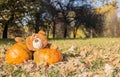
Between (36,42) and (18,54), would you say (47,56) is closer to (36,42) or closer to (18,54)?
(36,42)

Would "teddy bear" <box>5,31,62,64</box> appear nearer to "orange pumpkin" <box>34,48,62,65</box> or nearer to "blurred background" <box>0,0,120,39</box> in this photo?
"orange pumpkin" <box>34,48,62,65</box>

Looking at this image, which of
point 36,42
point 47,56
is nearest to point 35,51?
point 36,42

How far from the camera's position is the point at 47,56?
7.38 m

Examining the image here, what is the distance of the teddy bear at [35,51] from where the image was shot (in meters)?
7.41

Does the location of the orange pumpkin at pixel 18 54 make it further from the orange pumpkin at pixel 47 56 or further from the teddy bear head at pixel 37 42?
the orange pumpkin at pixel 47 56

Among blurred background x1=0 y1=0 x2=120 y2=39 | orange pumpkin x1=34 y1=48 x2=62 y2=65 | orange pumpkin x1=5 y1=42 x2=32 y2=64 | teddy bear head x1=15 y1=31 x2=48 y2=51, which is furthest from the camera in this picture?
blurred background x1=0 y1=0 x2=120 y2=39

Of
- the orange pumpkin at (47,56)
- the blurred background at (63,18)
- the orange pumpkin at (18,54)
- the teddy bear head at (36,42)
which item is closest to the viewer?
the orange pumpkin at (47,56)

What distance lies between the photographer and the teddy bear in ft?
24.3

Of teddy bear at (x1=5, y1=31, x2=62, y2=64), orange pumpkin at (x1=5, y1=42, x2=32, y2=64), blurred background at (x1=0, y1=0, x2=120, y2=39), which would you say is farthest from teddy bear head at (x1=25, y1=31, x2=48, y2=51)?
blurred background at (x1=0, y1=0, x2=120, y2=39)

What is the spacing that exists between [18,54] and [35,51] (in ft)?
1.15

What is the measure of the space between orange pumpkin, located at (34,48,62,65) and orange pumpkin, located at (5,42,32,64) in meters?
0.24

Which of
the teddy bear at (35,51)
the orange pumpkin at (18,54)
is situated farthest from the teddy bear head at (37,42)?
the orange pumpkin at (18,54)

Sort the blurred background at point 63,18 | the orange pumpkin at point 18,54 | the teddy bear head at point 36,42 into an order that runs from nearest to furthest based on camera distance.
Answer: the orange pumpkin at point 18,54 → the teddy bear head at point 36,42 → the blurred background at point 63,18

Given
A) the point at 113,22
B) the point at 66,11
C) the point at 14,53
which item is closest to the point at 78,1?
the point at 66,11
